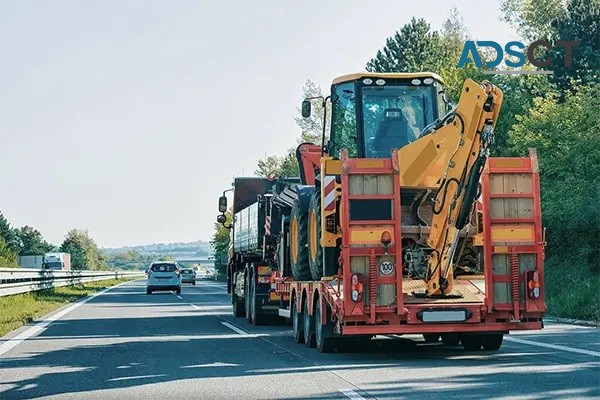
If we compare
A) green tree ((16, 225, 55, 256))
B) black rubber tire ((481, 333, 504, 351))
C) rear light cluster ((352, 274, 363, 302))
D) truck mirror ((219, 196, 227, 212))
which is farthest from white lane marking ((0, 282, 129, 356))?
green tree ((16, 225, 55, 256))

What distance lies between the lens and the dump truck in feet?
47.3

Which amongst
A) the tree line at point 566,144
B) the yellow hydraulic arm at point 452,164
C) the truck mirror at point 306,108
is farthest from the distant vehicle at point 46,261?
the yellow hydraulic arm at point 452,164

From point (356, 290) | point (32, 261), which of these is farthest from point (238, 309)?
point (32, 261)

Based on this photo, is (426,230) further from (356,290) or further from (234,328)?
(234,328)

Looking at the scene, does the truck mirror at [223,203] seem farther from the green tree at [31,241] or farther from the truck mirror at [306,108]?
the green tree at [31,241]

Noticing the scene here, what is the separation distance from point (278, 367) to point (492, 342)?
3555mm

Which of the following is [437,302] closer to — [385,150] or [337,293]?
[337,293]

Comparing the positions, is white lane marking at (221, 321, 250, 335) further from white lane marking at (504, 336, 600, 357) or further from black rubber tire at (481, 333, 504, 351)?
black rubber tire at (481, 333, 504, 351)

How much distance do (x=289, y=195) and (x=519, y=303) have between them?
23.1 feet

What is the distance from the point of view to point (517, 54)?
61.4 m

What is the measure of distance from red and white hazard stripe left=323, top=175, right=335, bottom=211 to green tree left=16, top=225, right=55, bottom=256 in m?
162

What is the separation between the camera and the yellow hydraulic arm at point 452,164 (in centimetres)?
1424

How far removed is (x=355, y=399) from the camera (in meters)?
10.6

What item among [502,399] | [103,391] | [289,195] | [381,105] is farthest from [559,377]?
[289,195]
